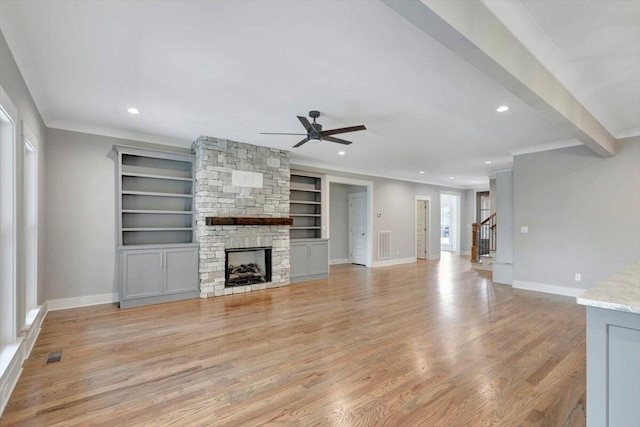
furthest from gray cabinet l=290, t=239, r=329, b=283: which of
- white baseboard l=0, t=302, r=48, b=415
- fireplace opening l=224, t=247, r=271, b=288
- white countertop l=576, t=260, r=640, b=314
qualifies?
white countertop l=576, t=260, r=640, b=314

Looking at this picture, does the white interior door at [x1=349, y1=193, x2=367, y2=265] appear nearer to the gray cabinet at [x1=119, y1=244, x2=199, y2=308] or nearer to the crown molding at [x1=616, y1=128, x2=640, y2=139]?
the gray cabinet at [x1=119, y1=244, x2=199, y2=308]

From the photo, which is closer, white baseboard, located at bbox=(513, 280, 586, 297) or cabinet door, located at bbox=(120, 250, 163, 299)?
cabinet door, located at bbox=(120, 250, 163, 299)

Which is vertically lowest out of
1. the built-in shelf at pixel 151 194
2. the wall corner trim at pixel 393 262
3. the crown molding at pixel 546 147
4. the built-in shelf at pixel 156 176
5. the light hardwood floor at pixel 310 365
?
the wall corner trim at pixel 393 262

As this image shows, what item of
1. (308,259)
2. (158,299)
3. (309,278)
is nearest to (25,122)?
(158,299)

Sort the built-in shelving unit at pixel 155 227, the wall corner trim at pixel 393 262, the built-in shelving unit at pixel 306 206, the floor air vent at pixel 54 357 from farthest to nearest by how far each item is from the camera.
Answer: the wall corner trim at pixel 393 262 < the built-in shelving unit at pixel 306 206 < the built-in shelving unit at pixel 155 227 < the floor air vent at pixel 54 357

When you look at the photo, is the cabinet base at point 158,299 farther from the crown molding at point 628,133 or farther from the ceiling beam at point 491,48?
the crown molding at point 628,133

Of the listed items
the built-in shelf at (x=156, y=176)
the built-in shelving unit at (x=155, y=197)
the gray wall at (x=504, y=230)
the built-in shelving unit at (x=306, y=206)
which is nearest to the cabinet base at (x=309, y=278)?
the built-in shelving unit at (x=306, y=206)

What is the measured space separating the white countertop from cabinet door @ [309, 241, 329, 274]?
5.32m

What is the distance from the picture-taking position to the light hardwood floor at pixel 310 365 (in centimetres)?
209

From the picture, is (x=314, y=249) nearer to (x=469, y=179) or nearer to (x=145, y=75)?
(x=145, y=75)

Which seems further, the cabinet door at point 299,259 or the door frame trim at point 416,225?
the door frame trim at point 416,225

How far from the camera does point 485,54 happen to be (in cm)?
185

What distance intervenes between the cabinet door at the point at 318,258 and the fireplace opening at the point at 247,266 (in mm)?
1061

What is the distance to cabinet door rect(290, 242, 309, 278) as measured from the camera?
252 inches
